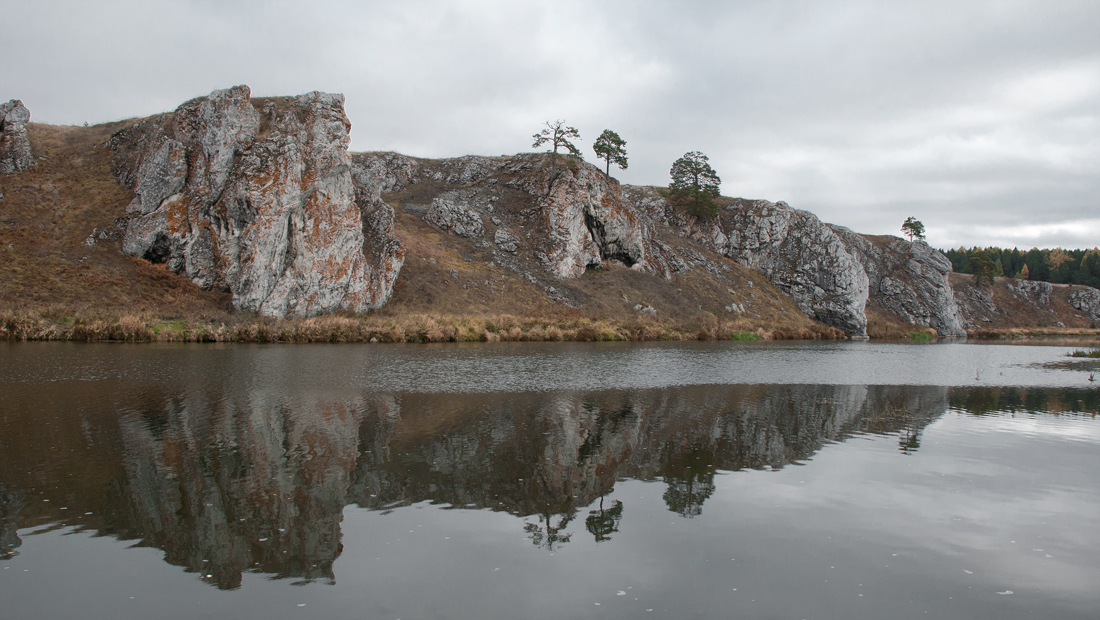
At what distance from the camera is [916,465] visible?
42.6ft

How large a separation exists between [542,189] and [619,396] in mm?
59044

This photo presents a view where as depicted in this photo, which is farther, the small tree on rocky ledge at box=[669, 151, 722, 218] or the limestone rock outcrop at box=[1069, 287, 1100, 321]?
the limestone rock outcrop at box=[1069, 287, 1100, 321]

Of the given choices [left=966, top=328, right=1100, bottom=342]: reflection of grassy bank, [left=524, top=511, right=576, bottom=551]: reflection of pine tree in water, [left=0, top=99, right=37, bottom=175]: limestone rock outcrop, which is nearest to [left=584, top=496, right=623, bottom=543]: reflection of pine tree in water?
[left=524, top=511, right=576, bottom=551]: reflection of pine tree in water

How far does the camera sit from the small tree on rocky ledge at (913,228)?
111606 mm

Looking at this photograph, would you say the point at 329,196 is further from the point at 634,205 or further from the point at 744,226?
the point at 744,226

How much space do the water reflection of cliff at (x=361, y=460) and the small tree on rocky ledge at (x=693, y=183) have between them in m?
73.6

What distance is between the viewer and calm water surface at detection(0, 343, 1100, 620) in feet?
21.9

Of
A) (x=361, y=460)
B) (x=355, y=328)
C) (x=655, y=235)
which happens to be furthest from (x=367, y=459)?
(x=655, y=235)

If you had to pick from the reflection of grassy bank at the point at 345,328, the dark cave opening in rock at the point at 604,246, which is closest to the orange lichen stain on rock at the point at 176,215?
the reflection of grassy bank at the point at 345,328

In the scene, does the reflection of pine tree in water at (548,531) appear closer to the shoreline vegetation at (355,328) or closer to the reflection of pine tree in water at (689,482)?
the reflection of pine tree in water at (689,482)

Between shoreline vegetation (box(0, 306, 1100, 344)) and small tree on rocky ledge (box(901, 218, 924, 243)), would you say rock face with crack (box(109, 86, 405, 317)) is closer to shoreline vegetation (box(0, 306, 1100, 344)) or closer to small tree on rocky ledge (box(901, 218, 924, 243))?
shoreline vegetation (box(0, 306, 1100, 344))

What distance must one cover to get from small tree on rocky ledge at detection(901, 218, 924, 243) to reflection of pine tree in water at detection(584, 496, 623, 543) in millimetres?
123434

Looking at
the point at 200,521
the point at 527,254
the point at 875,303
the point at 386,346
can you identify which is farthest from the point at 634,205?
the point at 200,521

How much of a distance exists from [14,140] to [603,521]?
66124 millimetres
